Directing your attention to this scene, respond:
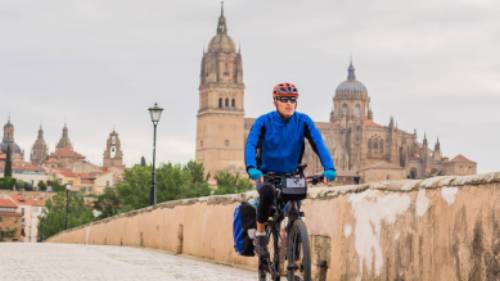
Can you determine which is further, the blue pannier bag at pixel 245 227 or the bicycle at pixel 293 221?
the blue pannier bag at pixel 245 227

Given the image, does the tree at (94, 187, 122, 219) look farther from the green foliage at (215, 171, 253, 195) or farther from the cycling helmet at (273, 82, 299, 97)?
the cycling helmet at (273, 82, 299, 97)

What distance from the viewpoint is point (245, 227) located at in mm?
8141

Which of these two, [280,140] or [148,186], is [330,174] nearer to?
[280,140]

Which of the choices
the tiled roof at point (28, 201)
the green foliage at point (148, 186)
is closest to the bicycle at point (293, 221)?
the green foliage at point (148, 186)

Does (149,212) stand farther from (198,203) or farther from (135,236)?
(198,203)

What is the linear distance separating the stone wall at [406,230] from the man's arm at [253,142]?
1.28 meters

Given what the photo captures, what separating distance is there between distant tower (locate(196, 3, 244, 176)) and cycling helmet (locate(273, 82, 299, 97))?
600 ft

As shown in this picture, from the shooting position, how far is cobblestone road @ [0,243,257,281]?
418 inches

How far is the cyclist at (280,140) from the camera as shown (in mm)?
7598

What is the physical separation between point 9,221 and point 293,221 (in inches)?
5489

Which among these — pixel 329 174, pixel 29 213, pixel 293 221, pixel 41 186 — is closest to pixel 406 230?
pixel 329 174

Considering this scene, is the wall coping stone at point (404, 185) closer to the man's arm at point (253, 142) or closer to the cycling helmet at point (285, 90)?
the cycling helmet at point (285, 90)

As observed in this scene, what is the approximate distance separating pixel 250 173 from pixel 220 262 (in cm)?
647

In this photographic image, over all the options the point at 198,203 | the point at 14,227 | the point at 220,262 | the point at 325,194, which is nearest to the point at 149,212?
the point at 198,203
